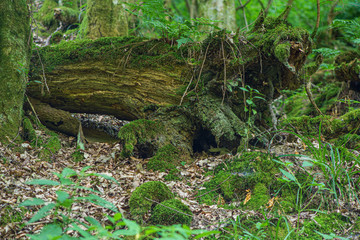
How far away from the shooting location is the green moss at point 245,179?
3.78m

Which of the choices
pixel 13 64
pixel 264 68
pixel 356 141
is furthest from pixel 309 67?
pixel 13 64

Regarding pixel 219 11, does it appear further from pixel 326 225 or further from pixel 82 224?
pixel 82 224

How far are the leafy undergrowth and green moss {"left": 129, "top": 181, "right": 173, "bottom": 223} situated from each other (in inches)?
4.0

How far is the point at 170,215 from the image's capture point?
3.12 metres

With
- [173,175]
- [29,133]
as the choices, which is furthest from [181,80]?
[29,133]

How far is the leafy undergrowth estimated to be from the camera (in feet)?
9.71

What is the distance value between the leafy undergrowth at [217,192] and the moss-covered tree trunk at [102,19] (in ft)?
9.36

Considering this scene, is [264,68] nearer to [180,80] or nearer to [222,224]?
[180,80]

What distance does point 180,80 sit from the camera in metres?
4.96

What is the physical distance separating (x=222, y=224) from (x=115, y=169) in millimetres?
1992

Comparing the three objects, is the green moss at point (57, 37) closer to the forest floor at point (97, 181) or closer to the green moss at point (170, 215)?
the forest floor at point (97, 181)

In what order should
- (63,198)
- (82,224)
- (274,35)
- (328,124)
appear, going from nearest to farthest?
(63,198) < (82,224) < (274,35) < (328,124)

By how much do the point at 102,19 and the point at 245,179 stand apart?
16.3ft

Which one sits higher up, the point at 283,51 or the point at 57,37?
the point at 57,37
